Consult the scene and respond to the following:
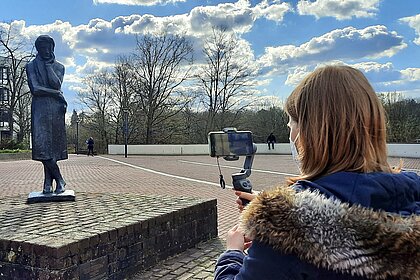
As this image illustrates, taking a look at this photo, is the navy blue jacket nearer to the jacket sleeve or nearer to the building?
the jacket sleeve

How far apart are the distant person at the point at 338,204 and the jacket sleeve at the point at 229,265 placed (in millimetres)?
35

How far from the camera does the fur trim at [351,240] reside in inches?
43.6

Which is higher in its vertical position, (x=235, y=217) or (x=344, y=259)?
(x=344, y=259)

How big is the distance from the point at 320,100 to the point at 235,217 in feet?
20.7

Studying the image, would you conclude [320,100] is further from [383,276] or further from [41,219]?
[41,219]

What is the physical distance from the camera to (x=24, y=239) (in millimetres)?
3471

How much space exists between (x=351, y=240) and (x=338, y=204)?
0.10m

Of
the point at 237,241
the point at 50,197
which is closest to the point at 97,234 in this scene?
the point at 237,241

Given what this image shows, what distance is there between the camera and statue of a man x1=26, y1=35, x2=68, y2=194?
5.84 m

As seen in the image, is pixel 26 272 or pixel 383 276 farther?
pixel 26 272

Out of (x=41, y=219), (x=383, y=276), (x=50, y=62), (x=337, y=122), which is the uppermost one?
(x=50, y=62)

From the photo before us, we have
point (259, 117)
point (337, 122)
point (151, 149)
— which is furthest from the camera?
point (259, 117)

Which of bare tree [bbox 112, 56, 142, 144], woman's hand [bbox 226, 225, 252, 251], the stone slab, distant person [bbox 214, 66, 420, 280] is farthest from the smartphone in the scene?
bare tree [bbox 112, 56, 142, 144]

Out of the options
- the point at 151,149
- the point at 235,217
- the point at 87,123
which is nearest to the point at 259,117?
the point at 151,149
